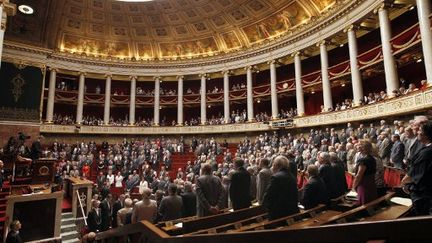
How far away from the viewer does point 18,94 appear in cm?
A: 1775

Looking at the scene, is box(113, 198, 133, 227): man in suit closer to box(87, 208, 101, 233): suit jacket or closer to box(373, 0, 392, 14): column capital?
box(87, 208, 101, 233): suit jacket

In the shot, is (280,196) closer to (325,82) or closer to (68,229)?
(68,229)

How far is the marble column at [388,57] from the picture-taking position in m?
12.8

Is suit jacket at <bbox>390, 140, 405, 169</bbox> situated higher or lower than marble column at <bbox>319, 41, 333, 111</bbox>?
lower

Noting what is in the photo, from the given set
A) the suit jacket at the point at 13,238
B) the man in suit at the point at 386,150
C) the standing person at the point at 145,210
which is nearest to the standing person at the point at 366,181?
the standing person at the point at 145,210

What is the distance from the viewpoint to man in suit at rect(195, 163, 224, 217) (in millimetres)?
4465

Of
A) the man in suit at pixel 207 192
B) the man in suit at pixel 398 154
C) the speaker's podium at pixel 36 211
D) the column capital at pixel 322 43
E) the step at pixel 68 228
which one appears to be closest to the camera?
the man in suit at pixel 207 192

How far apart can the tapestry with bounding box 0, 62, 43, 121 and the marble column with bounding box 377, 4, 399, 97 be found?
20.5 m

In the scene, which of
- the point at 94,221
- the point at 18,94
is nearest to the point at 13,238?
the point at 94,221

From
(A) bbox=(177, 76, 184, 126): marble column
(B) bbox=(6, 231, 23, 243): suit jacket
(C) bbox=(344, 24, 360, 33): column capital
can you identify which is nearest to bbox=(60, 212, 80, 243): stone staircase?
(B) bbox=(6, 231, 23, 243): suit jacket

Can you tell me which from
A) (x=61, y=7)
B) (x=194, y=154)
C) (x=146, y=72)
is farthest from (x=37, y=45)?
(x=194, y=154)

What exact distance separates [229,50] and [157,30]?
692 cm

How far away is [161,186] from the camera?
1120 cm

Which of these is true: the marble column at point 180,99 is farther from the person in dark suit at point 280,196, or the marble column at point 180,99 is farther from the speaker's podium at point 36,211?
the person in dark suit at point 280,196
